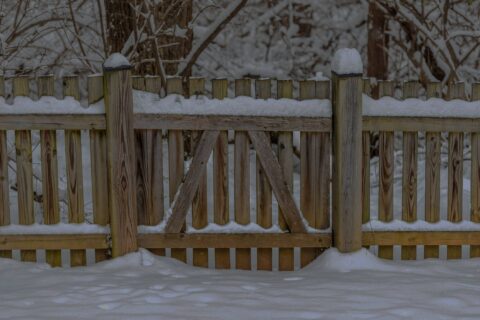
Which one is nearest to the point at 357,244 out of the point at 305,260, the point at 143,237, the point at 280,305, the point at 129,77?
the point at 305,260

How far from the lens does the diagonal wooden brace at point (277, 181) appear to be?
518 cm

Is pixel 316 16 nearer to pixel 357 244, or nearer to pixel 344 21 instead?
pixel 344 21

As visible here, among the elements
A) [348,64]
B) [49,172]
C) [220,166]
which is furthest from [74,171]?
[348,64]

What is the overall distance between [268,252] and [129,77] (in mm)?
1620

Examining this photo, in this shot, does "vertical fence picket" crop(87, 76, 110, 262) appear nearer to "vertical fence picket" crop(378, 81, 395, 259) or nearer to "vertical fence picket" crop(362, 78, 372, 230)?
"vertical fence picket" crop(362, 78, 372, 230)

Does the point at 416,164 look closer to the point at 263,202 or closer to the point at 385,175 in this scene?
the point at 385,175

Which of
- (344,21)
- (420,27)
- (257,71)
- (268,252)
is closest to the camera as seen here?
(268,252)

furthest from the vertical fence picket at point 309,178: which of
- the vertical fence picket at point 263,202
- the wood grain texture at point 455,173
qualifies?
the wood grain texture at point 455,173

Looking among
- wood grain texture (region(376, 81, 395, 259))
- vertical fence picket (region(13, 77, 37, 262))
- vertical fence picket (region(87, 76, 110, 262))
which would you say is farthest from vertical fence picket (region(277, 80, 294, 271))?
vertical fence picket (region(13, 77, 37, 262))

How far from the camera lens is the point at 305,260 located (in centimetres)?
534

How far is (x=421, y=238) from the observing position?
5.28 meters

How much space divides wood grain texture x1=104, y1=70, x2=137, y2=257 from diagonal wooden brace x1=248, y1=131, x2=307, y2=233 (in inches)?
34.8

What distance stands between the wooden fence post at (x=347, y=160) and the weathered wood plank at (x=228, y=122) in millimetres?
150

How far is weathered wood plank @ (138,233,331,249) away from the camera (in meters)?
5.19
